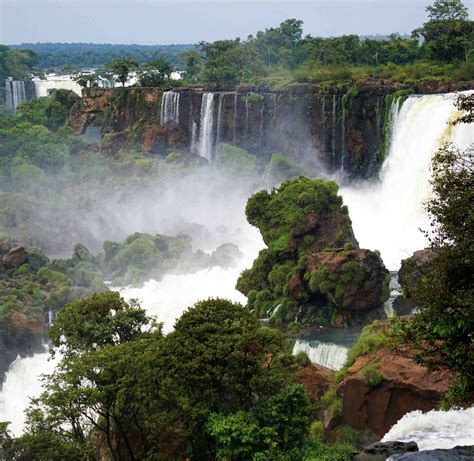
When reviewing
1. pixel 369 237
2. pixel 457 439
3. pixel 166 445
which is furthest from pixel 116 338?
pixel 369 237

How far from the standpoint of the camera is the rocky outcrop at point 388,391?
710 inches

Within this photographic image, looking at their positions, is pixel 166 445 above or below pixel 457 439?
below

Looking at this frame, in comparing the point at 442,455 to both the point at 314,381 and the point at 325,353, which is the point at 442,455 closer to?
the point at 314,381

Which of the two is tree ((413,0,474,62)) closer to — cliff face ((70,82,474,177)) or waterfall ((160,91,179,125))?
cliff face ((70,82,474,177))

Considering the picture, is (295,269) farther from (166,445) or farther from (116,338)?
(166,445)

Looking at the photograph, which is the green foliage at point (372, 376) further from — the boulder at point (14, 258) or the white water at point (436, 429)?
the boulder at point (14, 258)

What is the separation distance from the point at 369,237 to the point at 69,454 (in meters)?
25.1

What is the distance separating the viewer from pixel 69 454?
17844mm

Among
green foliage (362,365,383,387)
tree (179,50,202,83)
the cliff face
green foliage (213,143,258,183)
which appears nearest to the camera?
green foliage (362,365,383,387)

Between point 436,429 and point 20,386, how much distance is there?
1803cm

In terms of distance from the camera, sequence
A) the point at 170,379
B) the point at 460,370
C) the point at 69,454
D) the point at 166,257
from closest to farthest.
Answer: the point at 460,370, the point at 170,379, the point at 69,454, the point at 166,257

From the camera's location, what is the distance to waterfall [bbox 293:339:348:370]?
Answer: 25500 millimetres

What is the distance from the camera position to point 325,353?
1026 inches

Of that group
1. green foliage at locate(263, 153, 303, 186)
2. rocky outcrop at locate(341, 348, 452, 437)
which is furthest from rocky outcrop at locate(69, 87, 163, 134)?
rocky outcrop at locate(341, 348, 452, 437)
